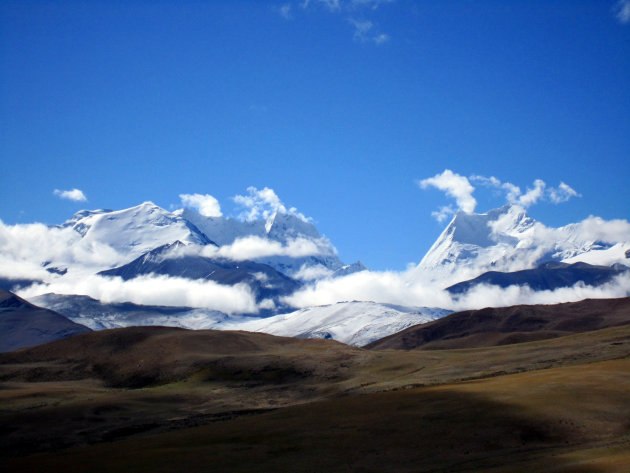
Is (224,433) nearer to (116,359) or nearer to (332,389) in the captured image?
(332,389)

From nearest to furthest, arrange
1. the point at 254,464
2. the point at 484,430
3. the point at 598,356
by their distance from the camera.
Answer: the point at 254,464 → the point at 484,430 → the point at 598,356

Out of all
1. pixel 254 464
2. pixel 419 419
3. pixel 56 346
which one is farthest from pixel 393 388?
pixel 56 346

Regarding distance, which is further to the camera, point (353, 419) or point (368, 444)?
point (353, 419)

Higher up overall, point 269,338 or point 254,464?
point 269,338

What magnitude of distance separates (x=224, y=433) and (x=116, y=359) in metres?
86.0

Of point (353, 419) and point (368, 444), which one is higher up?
point (353, 419)

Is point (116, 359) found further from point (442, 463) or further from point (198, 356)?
point (442, 463)

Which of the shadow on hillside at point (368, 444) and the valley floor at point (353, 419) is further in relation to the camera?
the valley floor at point (353, 419)

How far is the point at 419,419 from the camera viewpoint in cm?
6322

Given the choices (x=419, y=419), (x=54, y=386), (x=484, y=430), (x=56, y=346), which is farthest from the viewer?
(x=56, y=346)

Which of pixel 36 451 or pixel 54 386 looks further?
pixel 54 386

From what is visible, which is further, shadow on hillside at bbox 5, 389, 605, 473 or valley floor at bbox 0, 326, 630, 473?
valley floor at bbox 0, 326, 630, 473

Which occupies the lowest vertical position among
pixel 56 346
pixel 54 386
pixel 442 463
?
pixel 442 463

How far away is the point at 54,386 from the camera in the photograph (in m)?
117
